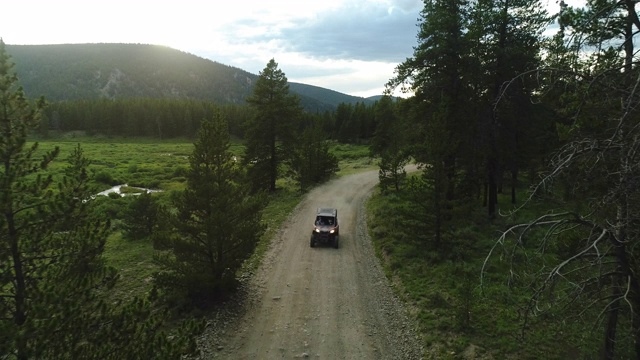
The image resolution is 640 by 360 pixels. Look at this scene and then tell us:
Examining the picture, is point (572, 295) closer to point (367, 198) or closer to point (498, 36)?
point (498, 36)

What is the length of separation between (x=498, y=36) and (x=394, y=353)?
18367 millimetres

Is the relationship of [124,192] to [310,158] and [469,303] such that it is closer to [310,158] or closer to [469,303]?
[310,158]

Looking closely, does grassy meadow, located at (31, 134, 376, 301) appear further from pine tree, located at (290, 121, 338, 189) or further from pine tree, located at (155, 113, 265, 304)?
pine tree, located at (290, 121, 338, 189)

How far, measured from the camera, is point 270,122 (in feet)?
115

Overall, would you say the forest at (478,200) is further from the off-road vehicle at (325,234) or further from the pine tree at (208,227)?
the off-road vehicle at (325,234)

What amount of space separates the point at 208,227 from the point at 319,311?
5563 mm

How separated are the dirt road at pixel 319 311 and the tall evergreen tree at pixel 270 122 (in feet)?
45.0

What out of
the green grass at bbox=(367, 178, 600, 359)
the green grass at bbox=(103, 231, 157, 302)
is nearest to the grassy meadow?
the green grass at bbox=(103, 231, 157, 302)

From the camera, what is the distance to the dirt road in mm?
12625

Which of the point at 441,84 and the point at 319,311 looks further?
the point at 441,84

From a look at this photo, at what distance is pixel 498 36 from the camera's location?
70.0 feet

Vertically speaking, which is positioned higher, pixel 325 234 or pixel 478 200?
pixel 478 200

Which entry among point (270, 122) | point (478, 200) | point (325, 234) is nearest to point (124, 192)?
point (270, 122)

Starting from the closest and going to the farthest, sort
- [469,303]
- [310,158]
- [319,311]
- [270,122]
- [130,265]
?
1. [469,303]
2. [319,311]
3. [130,265]
4. [270,122]
5. [310,158]
